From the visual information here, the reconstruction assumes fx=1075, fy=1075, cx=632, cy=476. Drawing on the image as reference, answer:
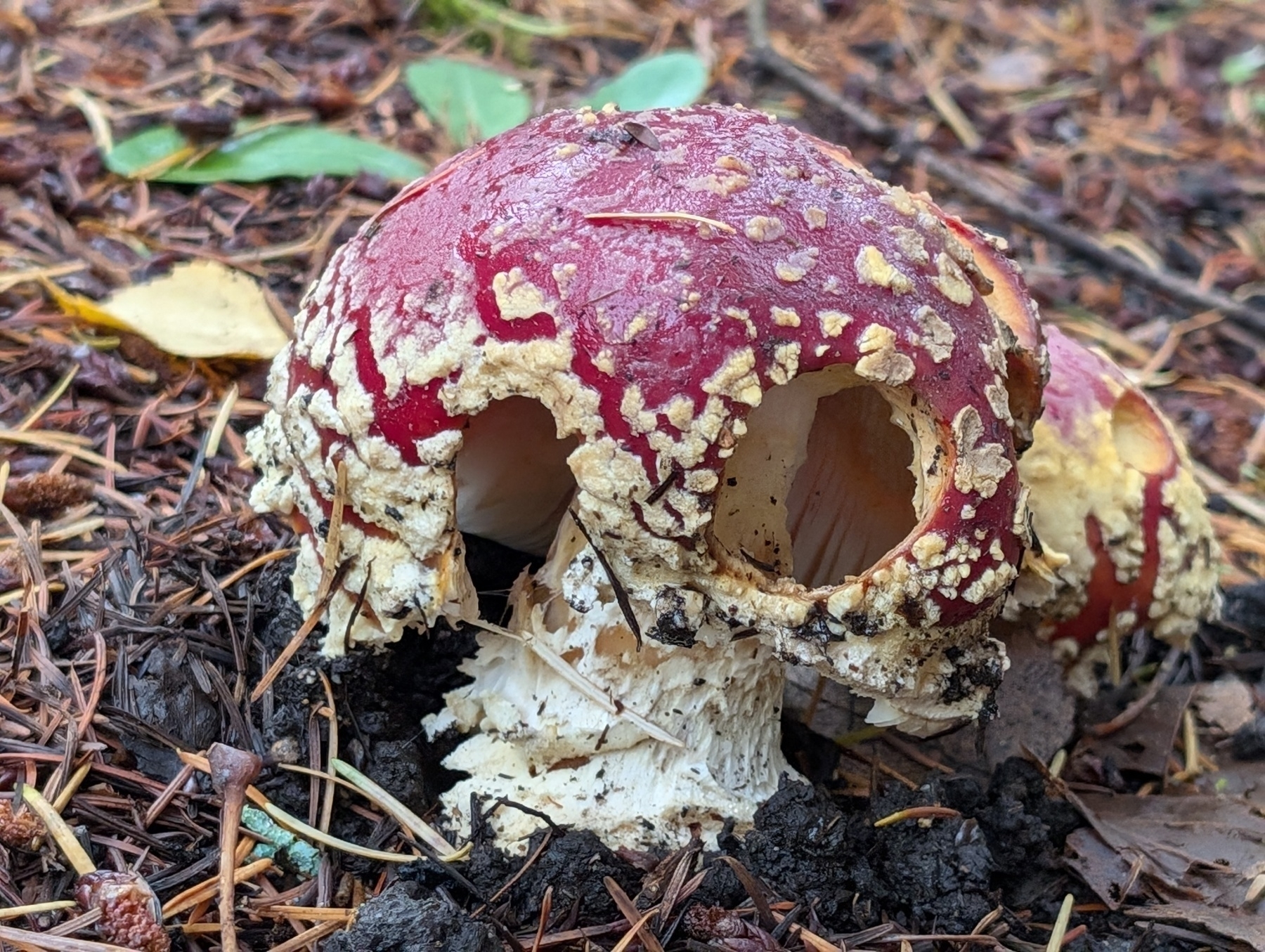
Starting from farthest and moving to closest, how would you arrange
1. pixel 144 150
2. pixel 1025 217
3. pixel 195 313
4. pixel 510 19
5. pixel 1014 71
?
pixel 1014 71, pixel 510 19, pixel 1025 217, pixel 144 150, pixel 195 313

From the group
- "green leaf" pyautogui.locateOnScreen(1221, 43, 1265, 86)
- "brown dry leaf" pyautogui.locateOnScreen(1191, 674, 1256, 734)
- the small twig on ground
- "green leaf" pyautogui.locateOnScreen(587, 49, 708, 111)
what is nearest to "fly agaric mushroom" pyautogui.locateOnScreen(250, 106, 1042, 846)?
the small twig on ground

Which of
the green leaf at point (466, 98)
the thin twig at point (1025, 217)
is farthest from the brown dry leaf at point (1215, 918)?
the green leaf at point (466, 98)

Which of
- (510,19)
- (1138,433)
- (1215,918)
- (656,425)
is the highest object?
(656,425)

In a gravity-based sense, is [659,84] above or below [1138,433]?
above

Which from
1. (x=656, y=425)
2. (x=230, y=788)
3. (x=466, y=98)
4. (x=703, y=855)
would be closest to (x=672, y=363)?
(x=656, y=425)

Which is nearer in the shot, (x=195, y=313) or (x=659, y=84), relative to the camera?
(x=195, y=313)

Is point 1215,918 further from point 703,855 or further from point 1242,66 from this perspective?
point 1242,66
